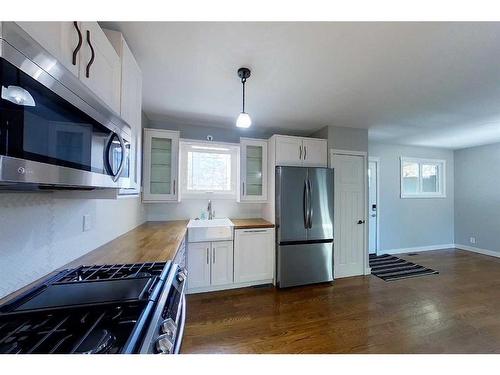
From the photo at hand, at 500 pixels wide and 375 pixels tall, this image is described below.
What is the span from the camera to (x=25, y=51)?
20.2 inches

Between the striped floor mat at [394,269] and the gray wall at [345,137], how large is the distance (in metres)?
2.08

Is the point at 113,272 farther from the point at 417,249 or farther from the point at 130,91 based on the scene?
the point at 417,249

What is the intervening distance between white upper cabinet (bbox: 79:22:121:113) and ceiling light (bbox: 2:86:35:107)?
45 cm

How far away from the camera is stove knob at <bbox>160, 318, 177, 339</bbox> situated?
0.73 m

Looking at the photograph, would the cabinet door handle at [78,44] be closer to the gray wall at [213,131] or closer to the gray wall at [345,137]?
the gray wall at [213,131]

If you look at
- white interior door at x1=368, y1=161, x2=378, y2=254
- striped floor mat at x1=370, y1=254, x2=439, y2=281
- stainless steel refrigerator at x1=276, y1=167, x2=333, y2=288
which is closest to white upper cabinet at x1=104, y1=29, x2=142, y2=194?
stainless steel refrigerator at x1=276, y1=167, x2=333, y2=288

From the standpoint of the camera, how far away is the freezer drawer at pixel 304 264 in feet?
9.30

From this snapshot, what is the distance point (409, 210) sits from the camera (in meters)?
4.66

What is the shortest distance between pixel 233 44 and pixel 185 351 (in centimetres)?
245

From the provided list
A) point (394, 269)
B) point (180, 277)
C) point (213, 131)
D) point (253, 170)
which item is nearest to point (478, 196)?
point (394, 269)

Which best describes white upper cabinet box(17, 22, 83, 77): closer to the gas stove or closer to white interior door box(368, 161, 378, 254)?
the gas stove

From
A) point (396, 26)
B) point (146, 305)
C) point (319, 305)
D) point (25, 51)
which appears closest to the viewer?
point (25, 51)
